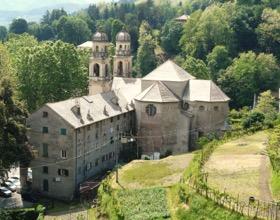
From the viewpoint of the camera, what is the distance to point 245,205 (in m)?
37.9

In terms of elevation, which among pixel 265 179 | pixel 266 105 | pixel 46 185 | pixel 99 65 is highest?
pixel 99 65

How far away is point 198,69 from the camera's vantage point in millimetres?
95250

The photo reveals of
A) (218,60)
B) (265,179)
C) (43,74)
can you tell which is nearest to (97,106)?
(43,74)

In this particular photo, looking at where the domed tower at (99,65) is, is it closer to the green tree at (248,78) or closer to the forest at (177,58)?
the forest at (177,58)

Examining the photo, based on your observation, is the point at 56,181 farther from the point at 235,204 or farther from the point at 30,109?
the point at 235,204

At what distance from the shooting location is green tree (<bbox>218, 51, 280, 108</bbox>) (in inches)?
3794

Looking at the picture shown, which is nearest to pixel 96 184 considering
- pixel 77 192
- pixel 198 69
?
pixel 77 192

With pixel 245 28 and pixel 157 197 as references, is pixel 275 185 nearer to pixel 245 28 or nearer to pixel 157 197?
pixel 157 197

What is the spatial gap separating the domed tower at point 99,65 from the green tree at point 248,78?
25907 millimetres

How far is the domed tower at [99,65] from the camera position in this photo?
80250 millimetres

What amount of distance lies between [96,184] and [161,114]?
13.9 meters

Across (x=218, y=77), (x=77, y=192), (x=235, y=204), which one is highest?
(x=218, y=77)

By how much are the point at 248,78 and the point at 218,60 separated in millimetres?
11853

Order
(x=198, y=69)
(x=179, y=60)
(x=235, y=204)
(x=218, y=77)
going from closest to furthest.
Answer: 1. (x=235, y=204)
2. (x=198, y=69)
3. (x=218, y=77)
4. (x=179, y=60)
